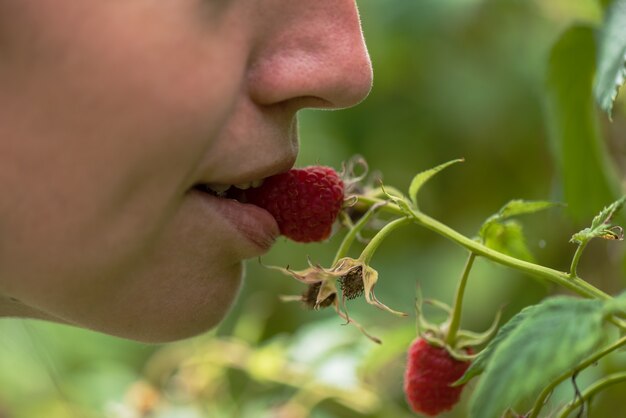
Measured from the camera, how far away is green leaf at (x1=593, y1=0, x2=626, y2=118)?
2.03ft

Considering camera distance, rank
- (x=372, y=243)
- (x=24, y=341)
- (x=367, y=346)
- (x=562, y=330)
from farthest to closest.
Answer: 1. (x=24, y=341)
2. (x=367, y=346)
3. (x=372, y=243)
4. (x=562, y=330)

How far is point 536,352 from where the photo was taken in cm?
44

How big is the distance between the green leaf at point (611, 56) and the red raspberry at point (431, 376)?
0.19 meters

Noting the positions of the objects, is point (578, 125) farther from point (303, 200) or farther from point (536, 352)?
point (536, 352)

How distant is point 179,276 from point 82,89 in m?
0.13

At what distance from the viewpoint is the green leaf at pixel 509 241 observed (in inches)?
26.0

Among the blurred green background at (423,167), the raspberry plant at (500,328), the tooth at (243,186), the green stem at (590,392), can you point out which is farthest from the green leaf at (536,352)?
the blurred green background at (423,167)

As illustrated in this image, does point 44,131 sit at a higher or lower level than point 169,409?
higher

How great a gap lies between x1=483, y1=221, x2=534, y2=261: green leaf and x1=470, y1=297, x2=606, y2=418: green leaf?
0.63ft

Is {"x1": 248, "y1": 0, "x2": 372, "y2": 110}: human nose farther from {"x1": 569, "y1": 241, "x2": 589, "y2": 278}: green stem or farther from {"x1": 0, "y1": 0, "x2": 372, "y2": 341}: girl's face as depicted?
{"x1": 569, "y1": 241, "x2": 589, "y2": 278}: green stem

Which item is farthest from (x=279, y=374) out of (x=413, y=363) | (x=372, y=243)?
(x=372, y=243)

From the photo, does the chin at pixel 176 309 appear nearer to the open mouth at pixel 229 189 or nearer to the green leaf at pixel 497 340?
the open mouth at pixel 229 189

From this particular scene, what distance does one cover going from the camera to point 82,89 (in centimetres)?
52

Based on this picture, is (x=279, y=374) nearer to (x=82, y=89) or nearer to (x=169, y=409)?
(x=169, y=409)
